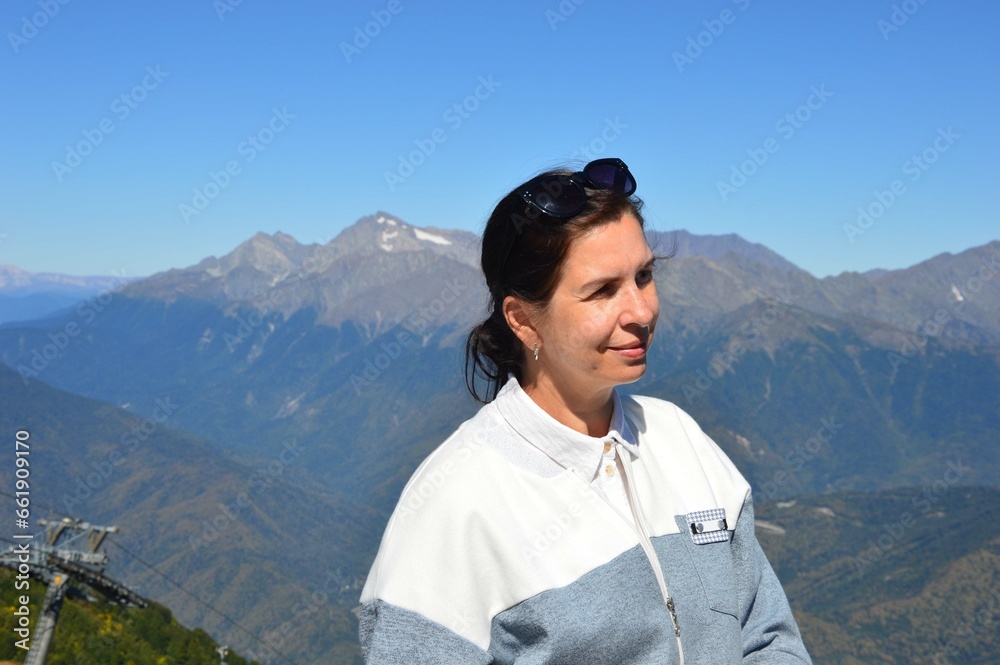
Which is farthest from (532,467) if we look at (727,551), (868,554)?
(868,554)

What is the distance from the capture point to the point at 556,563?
2096 millimetres

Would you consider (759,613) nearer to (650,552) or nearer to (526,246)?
(650,552)

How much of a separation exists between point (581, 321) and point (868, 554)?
180119mm

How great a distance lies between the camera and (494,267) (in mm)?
2600

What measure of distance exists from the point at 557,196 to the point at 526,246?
0.17 meters

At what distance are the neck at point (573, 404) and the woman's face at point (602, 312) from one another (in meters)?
0.05

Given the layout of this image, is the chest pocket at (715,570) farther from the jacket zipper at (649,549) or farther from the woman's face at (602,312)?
the woman's face at (602,312)

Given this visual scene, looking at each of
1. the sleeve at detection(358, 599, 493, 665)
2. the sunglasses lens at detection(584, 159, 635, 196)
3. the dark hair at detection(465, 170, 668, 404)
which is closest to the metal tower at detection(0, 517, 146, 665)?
the dark hair at detection(465, 170, 668, 404)

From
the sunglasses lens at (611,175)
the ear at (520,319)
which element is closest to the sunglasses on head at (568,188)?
the sunglasses lens at (611,175)

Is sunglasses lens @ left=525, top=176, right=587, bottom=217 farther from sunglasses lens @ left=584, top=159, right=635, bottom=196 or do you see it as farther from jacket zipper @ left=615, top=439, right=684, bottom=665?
jacket zipper @ left=615, top=439, right=684, bottom=665

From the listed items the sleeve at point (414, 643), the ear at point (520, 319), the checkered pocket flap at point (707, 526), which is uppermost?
the ear at point (520, 319)

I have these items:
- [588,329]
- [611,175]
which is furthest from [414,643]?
[611,175]

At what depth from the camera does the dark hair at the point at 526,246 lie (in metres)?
2.36

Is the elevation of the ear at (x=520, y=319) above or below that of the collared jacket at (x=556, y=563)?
above
